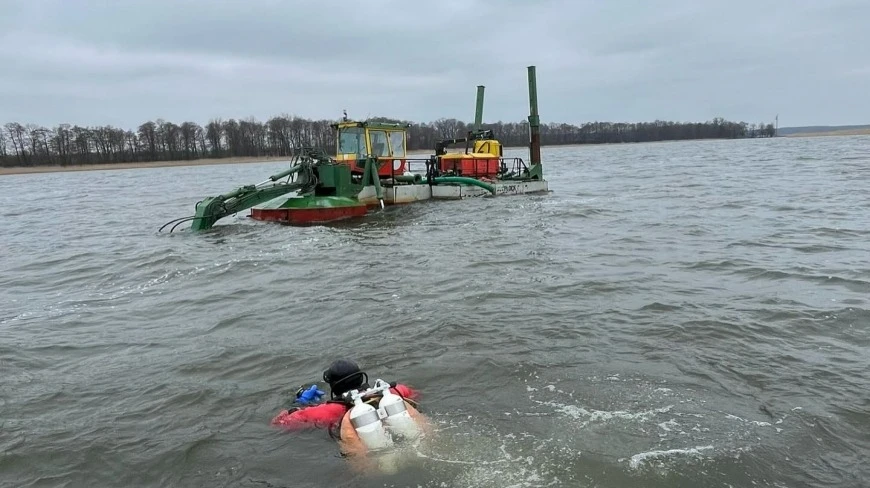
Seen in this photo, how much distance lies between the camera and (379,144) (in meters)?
21.2

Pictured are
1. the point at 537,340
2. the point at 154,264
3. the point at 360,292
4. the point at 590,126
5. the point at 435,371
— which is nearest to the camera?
the point at 435,371

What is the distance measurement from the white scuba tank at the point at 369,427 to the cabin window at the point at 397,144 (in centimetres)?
1804

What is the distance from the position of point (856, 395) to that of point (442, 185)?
18.7m

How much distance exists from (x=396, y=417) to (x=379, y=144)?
17.6m

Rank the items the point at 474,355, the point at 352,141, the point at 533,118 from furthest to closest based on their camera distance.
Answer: the point at 533,118 < the point at 352,141 < the point at 474,355

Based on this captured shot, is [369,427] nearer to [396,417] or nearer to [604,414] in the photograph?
[396,417]

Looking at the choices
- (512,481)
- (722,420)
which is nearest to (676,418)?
(722,420)

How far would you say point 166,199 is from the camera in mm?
30172

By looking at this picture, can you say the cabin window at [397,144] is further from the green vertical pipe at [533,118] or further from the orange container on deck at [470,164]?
the green vertical pipe at [533,118]

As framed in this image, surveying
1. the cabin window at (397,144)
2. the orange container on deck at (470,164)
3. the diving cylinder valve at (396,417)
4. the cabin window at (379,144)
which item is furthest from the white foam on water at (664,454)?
the orange container on deck at (470,164)

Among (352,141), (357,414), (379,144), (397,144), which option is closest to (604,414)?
(357,414)

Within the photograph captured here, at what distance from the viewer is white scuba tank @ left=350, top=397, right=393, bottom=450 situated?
411cm

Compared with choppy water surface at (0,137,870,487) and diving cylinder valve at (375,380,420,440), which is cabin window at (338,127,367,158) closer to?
choppy water surface at (0,137,870,487)

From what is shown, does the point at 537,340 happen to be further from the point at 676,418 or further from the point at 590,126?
the point at 590,126
